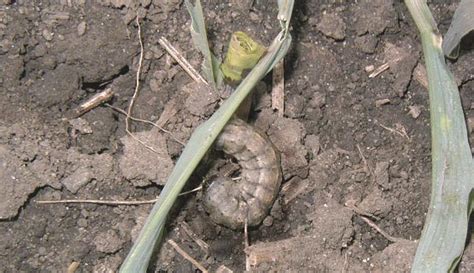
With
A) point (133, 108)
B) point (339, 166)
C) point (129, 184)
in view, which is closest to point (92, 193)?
point (129, 184)

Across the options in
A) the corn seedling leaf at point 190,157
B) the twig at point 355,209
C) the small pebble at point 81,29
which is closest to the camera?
the corn seedling leaf at point 190,157

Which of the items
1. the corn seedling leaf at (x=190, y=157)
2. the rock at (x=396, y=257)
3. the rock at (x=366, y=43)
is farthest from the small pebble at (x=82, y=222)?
the rock at (x=366, y=43)

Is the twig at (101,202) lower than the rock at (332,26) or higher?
lower

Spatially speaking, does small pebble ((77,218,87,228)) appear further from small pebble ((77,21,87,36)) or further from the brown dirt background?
small pebble ((77,21,87,36))

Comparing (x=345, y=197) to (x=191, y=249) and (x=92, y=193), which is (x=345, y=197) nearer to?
(x=191, y=249)

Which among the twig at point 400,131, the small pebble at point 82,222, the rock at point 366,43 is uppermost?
the rock at point 366,43

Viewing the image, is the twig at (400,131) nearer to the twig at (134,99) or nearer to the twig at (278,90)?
the twig at (278,90)

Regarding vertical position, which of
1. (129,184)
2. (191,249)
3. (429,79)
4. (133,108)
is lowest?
(191,249)

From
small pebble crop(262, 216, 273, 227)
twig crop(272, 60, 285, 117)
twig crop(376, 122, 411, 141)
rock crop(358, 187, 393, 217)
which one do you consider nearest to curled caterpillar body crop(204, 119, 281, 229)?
small pebble crop(262, 216, 273, 227)
